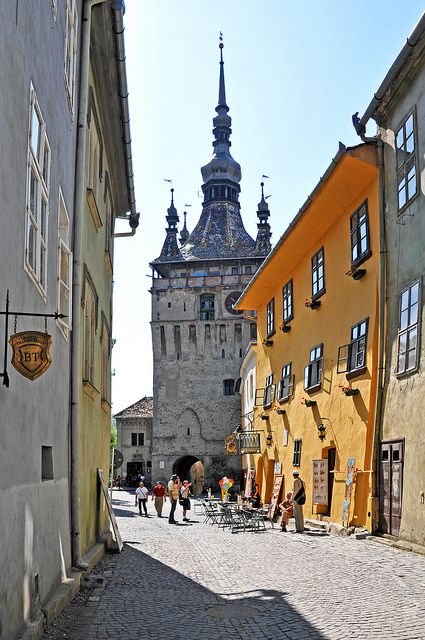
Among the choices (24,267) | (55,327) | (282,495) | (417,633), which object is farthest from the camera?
(282,495)

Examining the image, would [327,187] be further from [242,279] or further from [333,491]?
[242,279]

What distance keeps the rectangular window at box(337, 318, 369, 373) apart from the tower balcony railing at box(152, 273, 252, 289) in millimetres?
43081

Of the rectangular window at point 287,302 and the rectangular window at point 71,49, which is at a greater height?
the rectangular window at point 71,49

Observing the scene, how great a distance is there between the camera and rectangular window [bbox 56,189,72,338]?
9.27 m

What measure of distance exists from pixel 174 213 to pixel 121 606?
64.7 m

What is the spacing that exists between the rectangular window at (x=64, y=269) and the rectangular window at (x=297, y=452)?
46.6 feet

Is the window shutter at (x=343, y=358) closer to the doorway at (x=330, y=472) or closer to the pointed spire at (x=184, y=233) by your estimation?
the doorway at (x=330, y=472)

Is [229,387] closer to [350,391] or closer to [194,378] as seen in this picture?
[194,378]

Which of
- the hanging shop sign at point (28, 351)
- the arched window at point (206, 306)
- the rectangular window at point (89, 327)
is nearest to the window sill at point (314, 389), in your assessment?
the rectangular window at point (89, 327)

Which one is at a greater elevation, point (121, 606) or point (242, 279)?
point (242, 279)

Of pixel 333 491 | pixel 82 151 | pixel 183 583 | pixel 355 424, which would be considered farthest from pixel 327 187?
pixel 183 583

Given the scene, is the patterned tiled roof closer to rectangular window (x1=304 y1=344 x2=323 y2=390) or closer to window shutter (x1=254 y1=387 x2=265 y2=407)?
window shutter (x1=254 y1=387 x2=265 y2=407)

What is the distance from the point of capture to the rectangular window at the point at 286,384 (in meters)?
24.6

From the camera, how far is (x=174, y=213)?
72.2m
